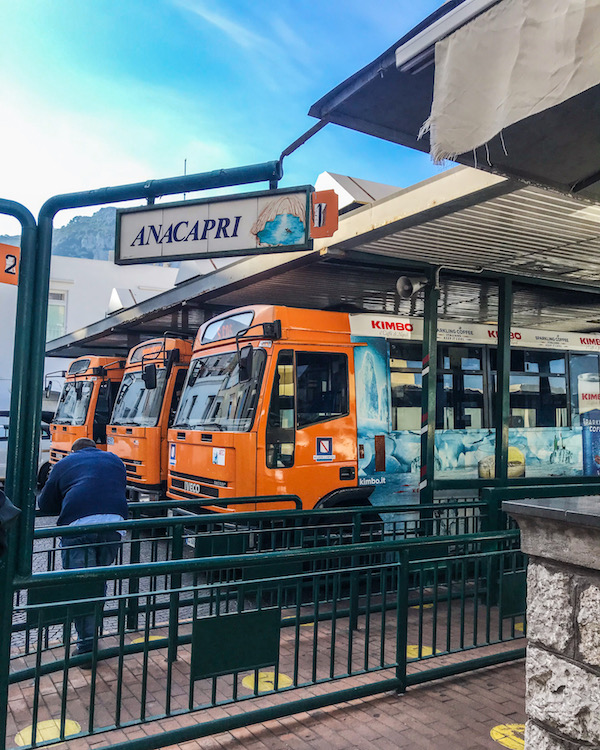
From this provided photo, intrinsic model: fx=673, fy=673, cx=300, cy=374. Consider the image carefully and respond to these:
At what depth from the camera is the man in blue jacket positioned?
5.32 m

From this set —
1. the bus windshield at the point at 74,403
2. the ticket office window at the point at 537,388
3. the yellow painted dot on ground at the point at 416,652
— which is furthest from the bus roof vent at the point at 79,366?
the yellow painted dot on ground at the point at 416,652

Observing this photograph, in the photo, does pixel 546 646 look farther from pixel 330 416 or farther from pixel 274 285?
pixel 274 285

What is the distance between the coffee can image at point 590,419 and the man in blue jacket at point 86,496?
7.13 m

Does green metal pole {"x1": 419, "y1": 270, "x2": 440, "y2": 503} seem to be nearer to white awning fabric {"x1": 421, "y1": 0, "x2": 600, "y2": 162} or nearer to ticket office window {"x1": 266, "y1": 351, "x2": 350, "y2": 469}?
ticket office window {"x1": 266, "y1": 351, "x2": 350, "y2": 469}

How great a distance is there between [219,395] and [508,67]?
597cm

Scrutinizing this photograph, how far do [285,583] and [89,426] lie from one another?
11.2m

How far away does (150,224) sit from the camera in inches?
129

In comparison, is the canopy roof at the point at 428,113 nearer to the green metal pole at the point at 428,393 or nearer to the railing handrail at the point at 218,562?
the railing handrail at the point at 218,562

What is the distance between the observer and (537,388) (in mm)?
9602

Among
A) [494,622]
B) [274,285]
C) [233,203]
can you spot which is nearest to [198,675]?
[233,203]

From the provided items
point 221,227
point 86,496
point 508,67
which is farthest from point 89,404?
point 508,67

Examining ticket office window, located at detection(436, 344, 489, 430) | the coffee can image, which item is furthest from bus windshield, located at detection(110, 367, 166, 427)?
the coffee can image

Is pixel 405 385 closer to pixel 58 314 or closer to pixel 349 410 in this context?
pixel 349 410

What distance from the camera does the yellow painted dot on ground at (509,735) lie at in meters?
3.77
